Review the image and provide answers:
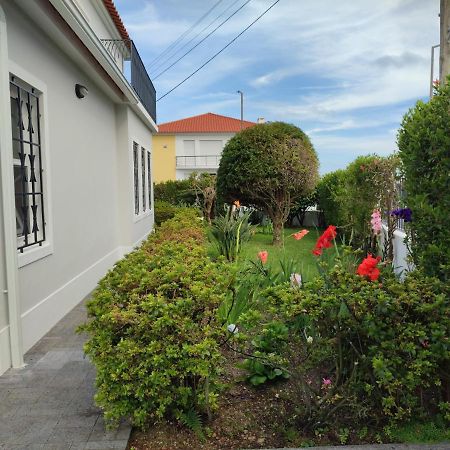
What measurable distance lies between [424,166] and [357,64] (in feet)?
27.4

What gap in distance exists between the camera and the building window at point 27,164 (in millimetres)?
4820

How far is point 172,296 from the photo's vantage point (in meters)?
2.96

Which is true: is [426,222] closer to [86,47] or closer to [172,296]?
[172,296]

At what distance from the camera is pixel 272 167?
13562 mm

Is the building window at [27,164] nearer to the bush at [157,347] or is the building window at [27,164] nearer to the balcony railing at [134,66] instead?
the bush at [157,347]

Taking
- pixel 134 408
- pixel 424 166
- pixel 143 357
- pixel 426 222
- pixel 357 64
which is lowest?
pixel 134 408

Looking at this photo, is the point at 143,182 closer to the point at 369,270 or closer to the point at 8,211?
the point at 8,211

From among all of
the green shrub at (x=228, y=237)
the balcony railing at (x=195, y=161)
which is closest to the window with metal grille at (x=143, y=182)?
the green shrub at (x=228, y=237)

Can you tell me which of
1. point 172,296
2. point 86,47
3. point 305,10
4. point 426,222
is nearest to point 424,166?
point 426,222

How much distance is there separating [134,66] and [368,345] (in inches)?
375

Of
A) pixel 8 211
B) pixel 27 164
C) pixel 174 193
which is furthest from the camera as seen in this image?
pixel 174 193

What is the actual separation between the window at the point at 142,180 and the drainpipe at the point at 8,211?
7.09 metres

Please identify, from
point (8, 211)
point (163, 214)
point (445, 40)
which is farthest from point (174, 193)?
point (445, 40)

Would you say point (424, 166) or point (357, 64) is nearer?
point (424, 166)
